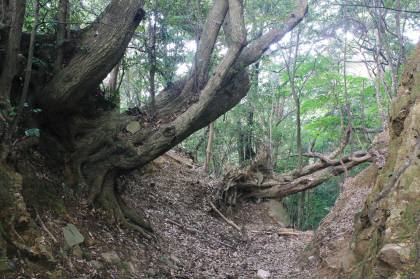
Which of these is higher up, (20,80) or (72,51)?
(72,51)

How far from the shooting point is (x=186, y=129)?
786 centimetres

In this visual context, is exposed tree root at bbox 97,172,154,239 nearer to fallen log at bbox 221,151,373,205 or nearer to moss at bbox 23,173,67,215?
moss at bbox 23,173,67,215

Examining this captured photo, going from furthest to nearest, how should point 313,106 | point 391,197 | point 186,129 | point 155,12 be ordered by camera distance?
point 313,106 → point 155,12 → point 186,129 → point 391,197

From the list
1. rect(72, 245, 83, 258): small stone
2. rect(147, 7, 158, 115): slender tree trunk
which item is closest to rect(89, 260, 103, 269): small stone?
rect(72, 245, 83, 258): small stone

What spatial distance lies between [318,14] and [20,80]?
1050 centimetres

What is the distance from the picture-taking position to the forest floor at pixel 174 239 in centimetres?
566

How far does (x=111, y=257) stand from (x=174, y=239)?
9.38ft

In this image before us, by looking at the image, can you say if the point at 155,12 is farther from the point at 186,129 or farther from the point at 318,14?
the point at 318,14

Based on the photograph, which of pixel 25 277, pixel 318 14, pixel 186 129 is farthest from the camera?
pixel 318 14

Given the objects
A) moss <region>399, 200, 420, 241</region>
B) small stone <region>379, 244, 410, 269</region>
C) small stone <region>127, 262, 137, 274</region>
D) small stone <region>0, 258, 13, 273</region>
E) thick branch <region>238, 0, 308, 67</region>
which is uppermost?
thick branch <region>238, 0, 308, 67</region>

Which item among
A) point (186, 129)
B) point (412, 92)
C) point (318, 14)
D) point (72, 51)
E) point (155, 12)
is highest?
point (318, 14)

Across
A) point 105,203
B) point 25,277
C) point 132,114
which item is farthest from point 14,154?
point 132,114

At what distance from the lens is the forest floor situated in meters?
5.66

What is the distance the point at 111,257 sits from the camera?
6.18m
